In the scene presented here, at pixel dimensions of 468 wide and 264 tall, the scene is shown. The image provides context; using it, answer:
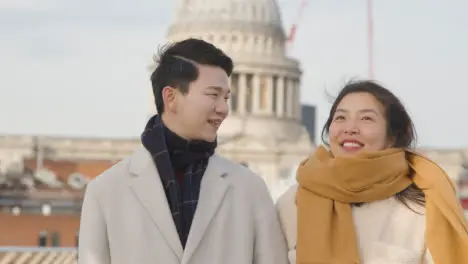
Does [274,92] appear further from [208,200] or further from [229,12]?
[208,200]

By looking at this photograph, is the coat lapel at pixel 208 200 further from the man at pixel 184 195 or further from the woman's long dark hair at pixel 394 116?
the woman's long dark hair at pixel 394 116

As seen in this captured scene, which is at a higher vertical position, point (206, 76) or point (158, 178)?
point (206, 76)

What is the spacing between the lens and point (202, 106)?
229 inches

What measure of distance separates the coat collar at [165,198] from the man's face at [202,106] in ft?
0.49

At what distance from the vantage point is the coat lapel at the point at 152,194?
5.65 meters

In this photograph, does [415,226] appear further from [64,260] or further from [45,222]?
[45,222]

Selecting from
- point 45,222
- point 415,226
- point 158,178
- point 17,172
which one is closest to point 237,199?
point 158,178

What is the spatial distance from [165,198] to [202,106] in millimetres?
→ 440

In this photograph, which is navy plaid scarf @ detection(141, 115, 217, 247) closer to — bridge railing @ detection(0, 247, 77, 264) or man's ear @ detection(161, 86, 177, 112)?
man's ear @ detection(161, 86, 177, 112)

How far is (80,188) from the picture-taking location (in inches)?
2886

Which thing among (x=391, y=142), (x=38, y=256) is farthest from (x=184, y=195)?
(x=38, y=256)

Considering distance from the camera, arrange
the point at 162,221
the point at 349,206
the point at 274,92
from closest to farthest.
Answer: the point at 162,221, the point at 349,206, the point at 274,92

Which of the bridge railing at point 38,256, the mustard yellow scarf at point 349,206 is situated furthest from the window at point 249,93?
the mustard yellow scarf at point 349,206

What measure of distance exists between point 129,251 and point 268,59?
89124 mm
